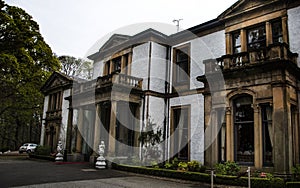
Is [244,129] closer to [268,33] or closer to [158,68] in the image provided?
[268,33]

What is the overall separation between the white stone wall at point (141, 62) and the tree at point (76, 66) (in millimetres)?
25454

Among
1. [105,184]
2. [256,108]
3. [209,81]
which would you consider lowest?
[105,184]

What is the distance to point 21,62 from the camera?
14117mm

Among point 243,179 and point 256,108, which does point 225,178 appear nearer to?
point 243,179

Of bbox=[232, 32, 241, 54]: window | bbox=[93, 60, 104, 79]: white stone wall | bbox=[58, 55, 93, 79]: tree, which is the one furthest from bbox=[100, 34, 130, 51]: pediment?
bbox=[58, 55, 93, 79]: tree

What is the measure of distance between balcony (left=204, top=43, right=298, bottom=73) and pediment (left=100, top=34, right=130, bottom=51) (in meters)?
9.00

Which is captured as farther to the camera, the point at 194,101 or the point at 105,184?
the point at 194,101

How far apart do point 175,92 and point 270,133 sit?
293 inches

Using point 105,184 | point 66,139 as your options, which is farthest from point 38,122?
point 105,184

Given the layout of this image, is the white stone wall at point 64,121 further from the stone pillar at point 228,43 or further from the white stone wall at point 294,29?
the white stone wall at point 294,29

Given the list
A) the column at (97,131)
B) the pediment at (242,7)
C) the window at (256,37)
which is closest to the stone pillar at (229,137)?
the window at (256,37)

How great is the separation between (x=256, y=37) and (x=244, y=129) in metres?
5.09

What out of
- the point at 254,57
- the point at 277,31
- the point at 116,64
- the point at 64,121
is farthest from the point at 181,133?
the point at 64,121

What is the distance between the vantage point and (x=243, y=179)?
9.92m
